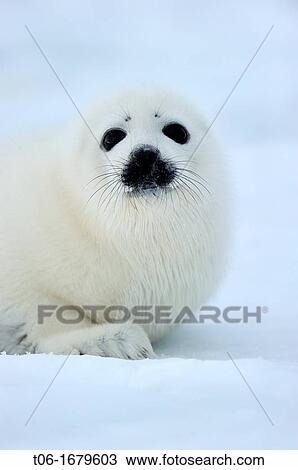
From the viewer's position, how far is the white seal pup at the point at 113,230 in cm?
450

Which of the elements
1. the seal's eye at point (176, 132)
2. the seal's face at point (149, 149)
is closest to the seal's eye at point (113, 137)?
the seal's face at point (149, 149)

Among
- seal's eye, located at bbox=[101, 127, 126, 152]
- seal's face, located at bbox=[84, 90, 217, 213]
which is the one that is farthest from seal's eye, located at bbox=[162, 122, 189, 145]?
seal's eye, located at bbox=[101, 127, 126, 152]

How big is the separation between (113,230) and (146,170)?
0.47 meters

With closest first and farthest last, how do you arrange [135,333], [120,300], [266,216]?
[135,333] < [120,300] < [266,216]

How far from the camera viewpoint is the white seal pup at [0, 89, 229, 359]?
4.50 m

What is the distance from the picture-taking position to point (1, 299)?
4.60m

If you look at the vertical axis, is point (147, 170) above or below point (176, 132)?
below

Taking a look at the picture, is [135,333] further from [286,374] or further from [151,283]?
[286,374]

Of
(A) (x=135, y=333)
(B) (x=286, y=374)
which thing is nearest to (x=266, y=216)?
(A) (x=135, y=333)

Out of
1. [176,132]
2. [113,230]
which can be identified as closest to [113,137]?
[176,132]

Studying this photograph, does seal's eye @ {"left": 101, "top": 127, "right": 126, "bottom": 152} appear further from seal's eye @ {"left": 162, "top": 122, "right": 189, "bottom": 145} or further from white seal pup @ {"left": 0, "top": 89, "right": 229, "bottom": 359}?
seal's eye @ {"left": 162, "top": 122, "right": 189, "bottom": 145}

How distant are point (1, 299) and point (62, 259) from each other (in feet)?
1.23

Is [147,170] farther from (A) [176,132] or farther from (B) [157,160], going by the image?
(A) [176,132]

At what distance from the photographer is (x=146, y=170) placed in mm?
4281
